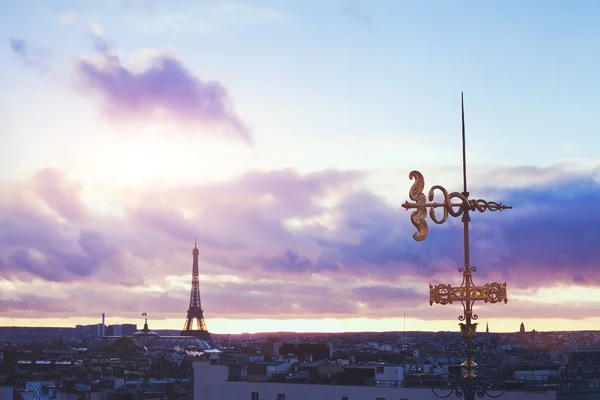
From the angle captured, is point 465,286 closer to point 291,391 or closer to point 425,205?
point 425,205

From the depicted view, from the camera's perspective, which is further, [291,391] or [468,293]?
[291,391]

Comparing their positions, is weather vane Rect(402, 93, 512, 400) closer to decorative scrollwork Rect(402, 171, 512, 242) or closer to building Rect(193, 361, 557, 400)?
decorative scrollwork Rect(402, 171, 512, 242)

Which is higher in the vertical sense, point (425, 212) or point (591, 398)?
point (425, 212)

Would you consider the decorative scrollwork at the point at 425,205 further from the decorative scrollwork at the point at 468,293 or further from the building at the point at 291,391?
the building at the point at 291,391

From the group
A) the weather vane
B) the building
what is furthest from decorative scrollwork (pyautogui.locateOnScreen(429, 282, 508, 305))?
the building

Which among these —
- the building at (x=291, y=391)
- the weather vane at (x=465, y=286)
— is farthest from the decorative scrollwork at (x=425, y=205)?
the building at (x=291, y=391)

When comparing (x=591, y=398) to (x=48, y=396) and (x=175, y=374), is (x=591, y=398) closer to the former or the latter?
(x=48, y=396)

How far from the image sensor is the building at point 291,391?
47.0 meters

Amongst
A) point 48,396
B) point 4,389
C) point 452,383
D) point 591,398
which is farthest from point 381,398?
point 452,383

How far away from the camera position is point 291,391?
181 ft

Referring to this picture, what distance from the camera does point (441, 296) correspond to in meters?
11.0

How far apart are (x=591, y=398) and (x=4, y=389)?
35.7 m

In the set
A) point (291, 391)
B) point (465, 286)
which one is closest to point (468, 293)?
point (465, 286)

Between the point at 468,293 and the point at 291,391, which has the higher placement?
the point at 468,293
